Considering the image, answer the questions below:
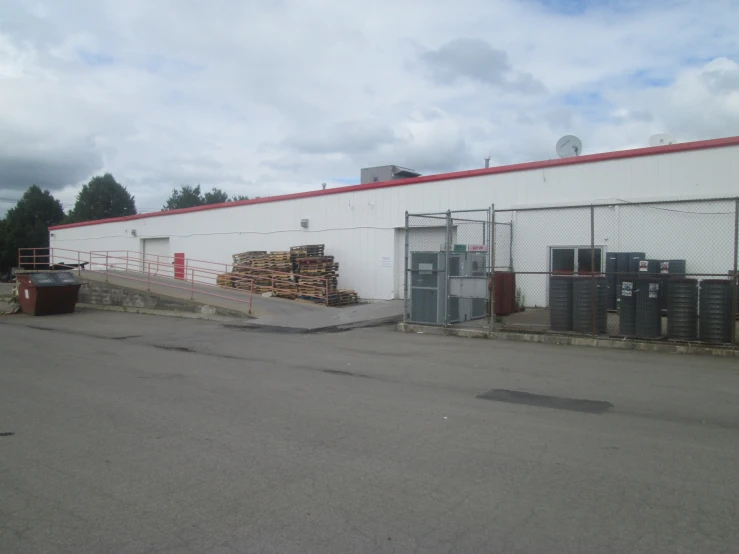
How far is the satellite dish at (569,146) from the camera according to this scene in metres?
20.6

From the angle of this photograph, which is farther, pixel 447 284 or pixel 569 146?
pixel 569 146

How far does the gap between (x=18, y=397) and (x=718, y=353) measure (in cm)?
1170

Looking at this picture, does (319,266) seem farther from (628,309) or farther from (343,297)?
(628,309)

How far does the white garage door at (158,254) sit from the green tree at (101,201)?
48.1 metres

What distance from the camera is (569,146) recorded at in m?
20.7

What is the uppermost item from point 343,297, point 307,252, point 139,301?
point 307,252

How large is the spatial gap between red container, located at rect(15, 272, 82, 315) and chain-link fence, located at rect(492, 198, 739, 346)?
15.6m

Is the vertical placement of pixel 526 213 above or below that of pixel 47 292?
above

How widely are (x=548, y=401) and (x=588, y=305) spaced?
5720mm

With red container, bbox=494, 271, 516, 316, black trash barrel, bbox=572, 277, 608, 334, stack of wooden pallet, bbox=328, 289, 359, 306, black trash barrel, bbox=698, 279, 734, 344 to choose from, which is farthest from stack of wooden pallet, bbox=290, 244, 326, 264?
black trash barrel, bbox=698, 279, 734, 344

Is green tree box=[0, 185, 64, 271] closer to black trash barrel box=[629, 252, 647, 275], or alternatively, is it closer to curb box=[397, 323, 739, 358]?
curb box=[397, 323, 739, 358]

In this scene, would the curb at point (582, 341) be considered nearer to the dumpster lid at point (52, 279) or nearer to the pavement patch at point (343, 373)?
the pavement patch at point (343, 373)

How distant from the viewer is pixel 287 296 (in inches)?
959

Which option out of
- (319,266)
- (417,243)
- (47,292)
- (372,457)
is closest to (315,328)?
(319,266)
